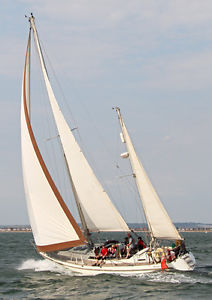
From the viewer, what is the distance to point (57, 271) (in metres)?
27.5

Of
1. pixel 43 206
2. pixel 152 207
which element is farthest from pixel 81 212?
pixel 152 207

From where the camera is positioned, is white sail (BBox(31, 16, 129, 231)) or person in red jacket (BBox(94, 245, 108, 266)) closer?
person in red jacket (BBox(94, 245, 108, 266))

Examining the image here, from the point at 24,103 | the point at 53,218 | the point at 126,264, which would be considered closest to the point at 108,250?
the point at 126,264

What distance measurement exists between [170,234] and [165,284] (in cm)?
390

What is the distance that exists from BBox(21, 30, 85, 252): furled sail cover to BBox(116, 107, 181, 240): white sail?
12.7ft

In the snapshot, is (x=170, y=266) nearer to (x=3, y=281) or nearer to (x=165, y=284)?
(x=165, y=284)

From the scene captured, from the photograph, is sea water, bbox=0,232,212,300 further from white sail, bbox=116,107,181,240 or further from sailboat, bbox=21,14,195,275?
white sail, bbox=116,107,181,240

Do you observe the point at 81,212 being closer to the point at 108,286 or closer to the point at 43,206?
the point at 43,206

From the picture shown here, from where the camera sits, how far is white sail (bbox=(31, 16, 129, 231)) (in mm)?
25594

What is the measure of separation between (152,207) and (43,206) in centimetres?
593

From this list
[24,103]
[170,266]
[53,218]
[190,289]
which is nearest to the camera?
[190,289]

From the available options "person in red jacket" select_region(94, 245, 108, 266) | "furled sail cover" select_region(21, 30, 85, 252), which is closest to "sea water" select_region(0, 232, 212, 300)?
"person in red jacket" select_region(94, 245, 108, 266)

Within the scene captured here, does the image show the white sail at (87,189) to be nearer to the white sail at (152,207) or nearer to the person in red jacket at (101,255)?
the person in red jacket at (101,255)

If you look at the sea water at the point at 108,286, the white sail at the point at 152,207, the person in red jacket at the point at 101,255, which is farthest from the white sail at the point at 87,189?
the sea water at the point at 108,286
